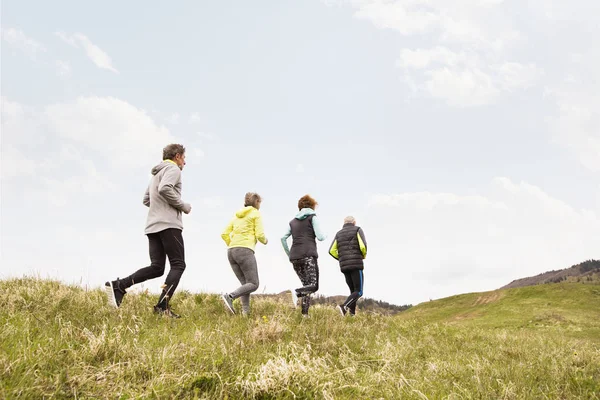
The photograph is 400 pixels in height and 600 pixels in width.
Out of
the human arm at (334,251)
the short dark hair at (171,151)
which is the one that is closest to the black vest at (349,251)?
the human arm at (334,251)

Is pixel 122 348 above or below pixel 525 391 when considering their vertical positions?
above

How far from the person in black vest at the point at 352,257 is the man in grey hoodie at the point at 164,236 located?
4920mm

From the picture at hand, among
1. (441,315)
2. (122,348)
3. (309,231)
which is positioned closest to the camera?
(122,348)

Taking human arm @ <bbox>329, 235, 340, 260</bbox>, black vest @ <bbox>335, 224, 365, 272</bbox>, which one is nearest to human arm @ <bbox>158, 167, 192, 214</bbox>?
black vest @ <bbox>335, 224, 365, 272</bbox>

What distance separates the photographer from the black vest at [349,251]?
10867 mm

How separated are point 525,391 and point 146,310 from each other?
556 cm

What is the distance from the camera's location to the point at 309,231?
936 cm

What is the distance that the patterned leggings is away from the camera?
8.95 m

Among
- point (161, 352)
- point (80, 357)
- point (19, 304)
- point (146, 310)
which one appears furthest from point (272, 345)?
point (19, 304)

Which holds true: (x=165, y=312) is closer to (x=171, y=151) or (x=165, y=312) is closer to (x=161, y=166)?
(x=161, y=166)

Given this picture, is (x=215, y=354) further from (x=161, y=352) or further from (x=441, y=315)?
(x=441, y=315)

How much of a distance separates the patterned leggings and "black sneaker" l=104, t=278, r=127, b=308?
357 cm

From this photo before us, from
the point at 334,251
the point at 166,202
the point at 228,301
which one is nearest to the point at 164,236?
the point at 166,202

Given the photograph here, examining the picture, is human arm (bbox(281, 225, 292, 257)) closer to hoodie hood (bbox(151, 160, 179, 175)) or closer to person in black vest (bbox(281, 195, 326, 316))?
person in black vest (bbox(281, 195, 326, 316))
